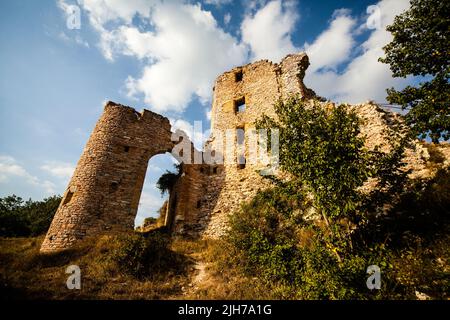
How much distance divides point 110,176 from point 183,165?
4.43m

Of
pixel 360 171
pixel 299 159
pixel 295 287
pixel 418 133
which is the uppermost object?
pixel 418 133

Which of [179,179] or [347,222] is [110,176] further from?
[347,222]

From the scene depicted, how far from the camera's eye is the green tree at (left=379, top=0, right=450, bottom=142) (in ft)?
22.7

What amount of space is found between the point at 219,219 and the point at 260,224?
354 cm

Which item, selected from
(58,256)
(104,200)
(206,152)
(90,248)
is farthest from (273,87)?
(58,256)

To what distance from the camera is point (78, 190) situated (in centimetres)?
1133

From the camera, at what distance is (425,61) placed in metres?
7.71

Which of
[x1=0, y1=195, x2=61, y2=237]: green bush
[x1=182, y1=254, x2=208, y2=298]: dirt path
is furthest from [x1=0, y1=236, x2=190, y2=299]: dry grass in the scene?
[x1=0, y1=195, x2=61, y2=237]: green bush

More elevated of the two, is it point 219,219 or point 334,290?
point 219,219

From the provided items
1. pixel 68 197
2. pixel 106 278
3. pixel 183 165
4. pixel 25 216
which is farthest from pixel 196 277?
pixel 25 216

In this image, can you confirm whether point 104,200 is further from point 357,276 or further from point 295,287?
point 357,276

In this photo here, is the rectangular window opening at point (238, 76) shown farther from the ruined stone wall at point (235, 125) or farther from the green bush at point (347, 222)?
the green bush at point (347, 222)

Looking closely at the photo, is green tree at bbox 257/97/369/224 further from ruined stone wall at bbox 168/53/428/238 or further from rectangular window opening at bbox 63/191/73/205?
rectangular window opening at bbox 63/191/73/205

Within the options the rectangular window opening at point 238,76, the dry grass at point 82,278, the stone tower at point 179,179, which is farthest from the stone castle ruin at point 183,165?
the dry grass at point 82,278
